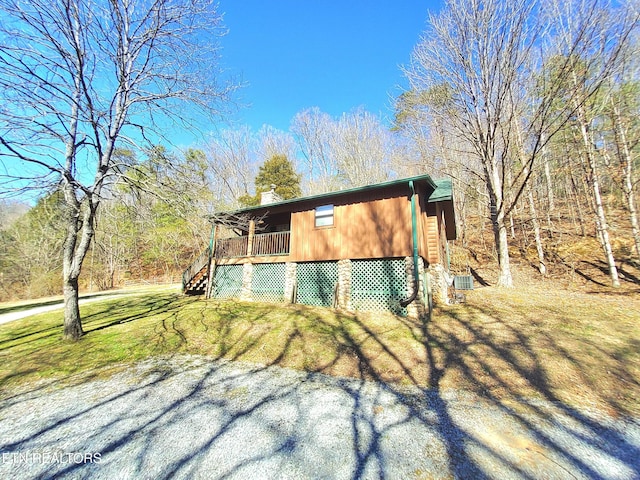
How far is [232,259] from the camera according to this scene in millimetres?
13008

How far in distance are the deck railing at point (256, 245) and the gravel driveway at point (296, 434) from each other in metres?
7.68

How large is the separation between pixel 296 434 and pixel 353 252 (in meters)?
6.90

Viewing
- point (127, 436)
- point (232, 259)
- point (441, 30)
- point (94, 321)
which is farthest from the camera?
point (232, 259)

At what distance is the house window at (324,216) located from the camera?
10609 mm

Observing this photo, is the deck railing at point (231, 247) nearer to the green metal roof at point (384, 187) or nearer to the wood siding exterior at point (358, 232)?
the green metal roof at point (384, 187)

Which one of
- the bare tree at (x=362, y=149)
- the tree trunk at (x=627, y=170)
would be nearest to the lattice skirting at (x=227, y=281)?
the bare tree at (x=362, y=149)

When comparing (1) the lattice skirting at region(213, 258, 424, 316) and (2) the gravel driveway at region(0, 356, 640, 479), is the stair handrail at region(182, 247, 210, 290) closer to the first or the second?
(1) the lattice skirting at region(213, 258, 424, 316)

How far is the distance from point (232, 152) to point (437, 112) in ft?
66.5

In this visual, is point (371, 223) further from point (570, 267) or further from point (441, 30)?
point (570, 267)

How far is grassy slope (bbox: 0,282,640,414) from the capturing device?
15.6 ft

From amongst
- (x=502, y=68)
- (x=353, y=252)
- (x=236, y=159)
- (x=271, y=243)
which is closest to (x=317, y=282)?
(x=353, y=252)

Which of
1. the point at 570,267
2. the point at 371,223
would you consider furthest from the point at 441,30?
the point at 570,267

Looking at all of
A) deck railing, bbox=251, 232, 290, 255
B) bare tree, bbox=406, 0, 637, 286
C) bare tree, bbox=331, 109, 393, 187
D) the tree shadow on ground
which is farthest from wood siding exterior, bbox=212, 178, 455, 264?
bare tree, bbox=331, 109, 393, 187

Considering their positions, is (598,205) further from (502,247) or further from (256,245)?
(256,245)
